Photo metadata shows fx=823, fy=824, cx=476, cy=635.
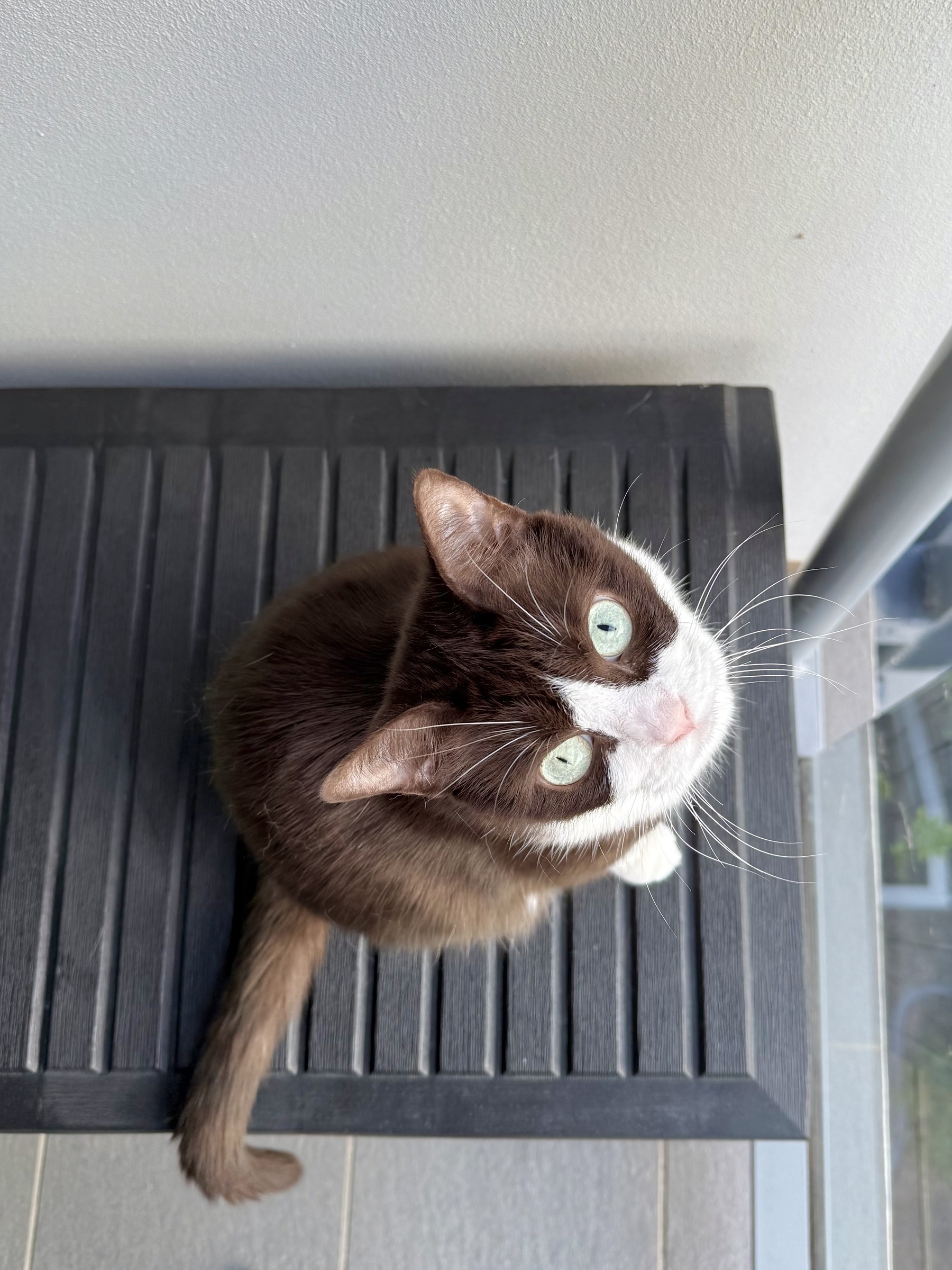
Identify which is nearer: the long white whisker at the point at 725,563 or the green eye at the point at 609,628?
the green eye at the point at 609,628

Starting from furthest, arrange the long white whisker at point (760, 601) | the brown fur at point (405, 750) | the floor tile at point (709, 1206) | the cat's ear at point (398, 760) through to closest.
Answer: the floor tile at point (709, 1206) → the long white whisker at point (760, 601) → the brown fur at point (405, 750) → the cat's ear at point (398, 760)

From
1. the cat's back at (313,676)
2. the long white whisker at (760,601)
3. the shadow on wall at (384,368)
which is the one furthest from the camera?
the shadow on wall at (384,368)

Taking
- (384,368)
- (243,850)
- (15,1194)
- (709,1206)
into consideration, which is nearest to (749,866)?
(243,850)

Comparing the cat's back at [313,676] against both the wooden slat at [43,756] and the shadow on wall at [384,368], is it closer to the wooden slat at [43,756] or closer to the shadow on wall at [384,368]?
the wooden slat at [43,756]

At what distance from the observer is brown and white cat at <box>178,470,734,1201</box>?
0.68 metres

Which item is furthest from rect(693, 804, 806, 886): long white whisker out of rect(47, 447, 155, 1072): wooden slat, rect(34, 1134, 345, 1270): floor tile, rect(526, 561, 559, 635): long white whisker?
rect(34, 1134, 345, 1270): floor tile

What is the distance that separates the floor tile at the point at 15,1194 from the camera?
1357 millimetres

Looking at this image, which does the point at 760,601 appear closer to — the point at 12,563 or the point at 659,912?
the point at 659,912

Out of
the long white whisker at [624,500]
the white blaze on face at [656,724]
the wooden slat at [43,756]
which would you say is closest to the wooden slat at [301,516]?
the wooden slat at [43,756]

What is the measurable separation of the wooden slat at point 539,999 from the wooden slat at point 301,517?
1.82 ft

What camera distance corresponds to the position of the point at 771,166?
0.87 metres

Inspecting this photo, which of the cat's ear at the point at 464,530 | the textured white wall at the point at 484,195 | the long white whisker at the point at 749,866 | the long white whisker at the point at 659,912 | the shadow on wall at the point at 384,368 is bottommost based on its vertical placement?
the long white whisker at the point at 659,912

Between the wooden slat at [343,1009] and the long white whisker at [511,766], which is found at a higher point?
the long white whisker at [511,766]

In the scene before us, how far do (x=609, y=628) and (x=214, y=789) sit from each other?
59 centimetres
